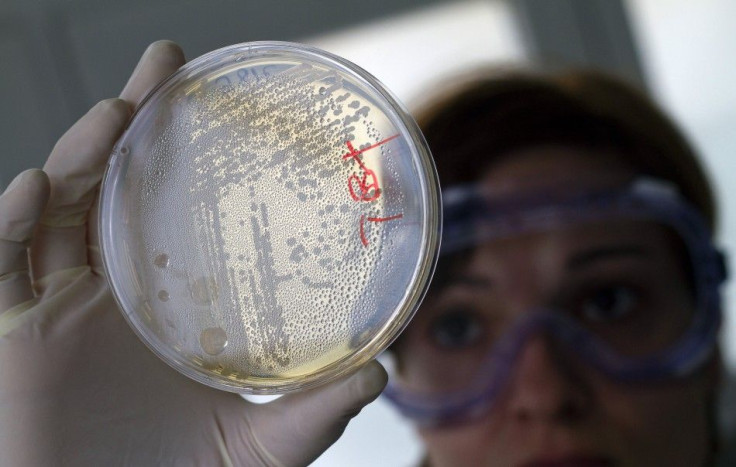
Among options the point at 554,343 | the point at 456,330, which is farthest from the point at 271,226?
the point at 554,343

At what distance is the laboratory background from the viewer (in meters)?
1.90

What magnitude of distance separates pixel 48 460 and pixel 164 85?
0.50 metres

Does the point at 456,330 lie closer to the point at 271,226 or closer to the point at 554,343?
the point at 554,343

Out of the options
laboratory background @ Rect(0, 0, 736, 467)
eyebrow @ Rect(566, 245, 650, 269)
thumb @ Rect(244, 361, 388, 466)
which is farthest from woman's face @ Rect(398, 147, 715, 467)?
thumb @ Rect(244, 361, 388, 466)

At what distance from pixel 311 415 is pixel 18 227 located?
1.55 ft

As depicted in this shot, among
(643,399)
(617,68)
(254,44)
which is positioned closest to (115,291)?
(254,44)

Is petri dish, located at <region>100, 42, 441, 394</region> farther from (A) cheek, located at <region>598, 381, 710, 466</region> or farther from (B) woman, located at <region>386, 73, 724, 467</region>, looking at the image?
(A) cheek, located at <region>598, 381, 710, 466</region>

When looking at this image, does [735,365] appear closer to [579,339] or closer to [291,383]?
[579,339]

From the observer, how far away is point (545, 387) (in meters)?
1.60

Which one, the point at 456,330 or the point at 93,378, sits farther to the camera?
the point at 456,330

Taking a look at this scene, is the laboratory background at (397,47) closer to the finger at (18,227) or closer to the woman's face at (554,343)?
the woman's face at (554,343)

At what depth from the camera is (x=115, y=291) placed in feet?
2.79

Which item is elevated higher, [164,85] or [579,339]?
[164,85]

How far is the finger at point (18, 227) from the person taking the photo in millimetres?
916
